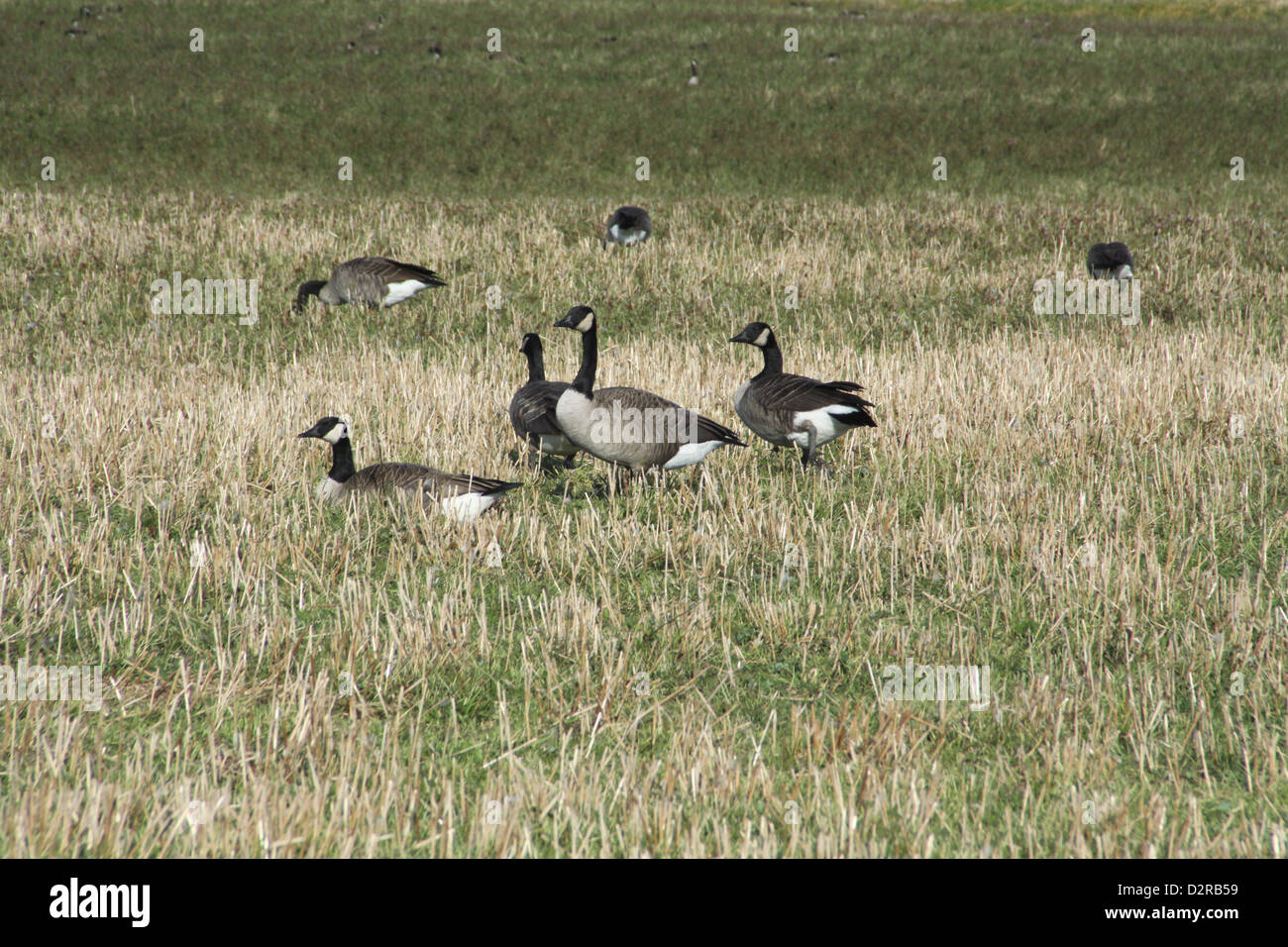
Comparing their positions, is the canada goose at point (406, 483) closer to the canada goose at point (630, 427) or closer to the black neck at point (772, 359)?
the canada goose at point (630, 427)

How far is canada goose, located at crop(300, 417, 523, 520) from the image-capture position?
702 centimetres

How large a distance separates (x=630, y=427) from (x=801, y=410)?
54.1 inches

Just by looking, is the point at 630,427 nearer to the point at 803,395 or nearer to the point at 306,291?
the point at 803,395

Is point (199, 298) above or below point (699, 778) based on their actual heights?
above

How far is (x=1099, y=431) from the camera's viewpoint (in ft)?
30.4

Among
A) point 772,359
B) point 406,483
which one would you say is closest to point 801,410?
point 772,359

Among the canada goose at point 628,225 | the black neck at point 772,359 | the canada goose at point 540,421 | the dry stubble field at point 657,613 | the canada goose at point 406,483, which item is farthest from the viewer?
the canada goose at point 628,225

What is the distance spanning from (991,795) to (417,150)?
107 feet

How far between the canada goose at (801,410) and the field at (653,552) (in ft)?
1.25

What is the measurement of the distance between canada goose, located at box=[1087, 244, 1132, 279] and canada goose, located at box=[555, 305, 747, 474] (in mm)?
11907

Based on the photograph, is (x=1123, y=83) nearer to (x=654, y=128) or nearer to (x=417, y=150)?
(x=654, y=128)

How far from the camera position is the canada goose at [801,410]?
792cm

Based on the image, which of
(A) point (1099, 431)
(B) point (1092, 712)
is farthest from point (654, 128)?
(B) point (1092, 712)

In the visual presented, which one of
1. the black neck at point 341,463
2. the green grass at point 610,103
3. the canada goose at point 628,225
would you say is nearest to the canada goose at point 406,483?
the black neck at point 341,463
